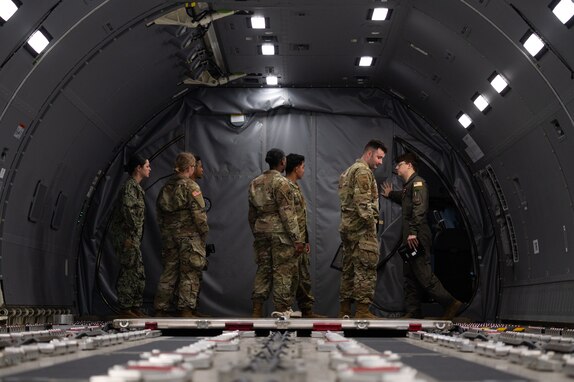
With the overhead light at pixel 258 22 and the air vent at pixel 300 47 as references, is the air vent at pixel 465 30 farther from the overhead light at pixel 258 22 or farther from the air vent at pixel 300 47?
the air vent at pixel 300 47

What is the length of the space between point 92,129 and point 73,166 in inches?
19.8

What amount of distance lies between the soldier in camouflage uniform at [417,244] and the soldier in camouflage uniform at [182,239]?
2746mm

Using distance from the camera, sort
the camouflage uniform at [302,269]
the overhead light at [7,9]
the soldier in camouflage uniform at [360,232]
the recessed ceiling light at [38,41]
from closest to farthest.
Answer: the overhead light at [7,9]
the recessed ceiling light at [38,41]
the soldier in camouflage uniform at [360,232]
the camouflage uniform at [302,269]

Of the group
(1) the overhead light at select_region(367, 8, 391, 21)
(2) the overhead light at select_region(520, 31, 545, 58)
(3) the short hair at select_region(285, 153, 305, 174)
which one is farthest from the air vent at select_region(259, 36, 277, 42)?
(2) the overhead light at select_region(520, 31, 545, 58)

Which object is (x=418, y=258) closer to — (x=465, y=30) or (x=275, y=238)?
(x=275, y=238)

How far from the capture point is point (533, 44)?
275 inches

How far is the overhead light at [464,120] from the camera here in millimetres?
9961

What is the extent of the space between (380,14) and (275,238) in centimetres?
286

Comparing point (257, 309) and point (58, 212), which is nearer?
point (257, 309)

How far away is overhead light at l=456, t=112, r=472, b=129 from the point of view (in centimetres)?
996

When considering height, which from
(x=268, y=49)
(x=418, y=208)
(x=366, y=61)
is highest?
(x=366, y=61)

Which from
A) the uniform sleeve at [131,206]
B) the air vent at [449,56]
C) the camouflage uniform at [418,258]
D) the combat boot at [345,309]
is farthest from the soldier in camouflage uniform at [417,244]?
the uniform sleeve at [131,206]

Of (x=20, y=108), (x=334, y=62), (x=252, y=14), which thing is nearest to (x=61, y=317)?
(x=20, y=108)

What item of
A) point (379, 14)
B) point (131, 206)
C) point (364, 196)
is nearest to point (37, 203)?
point (131, 206)
